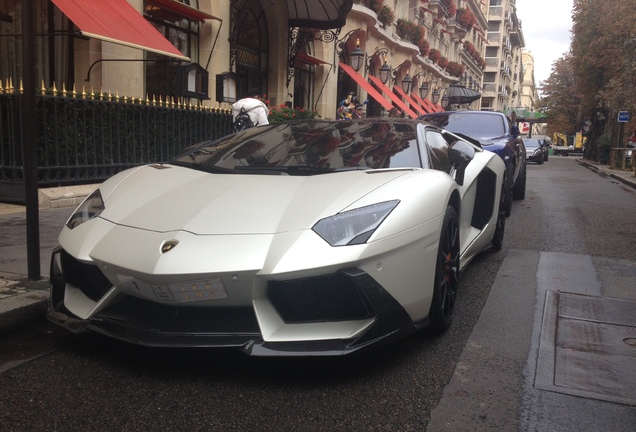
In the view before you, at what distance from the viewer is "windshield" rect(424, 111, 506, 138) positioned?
938 cm

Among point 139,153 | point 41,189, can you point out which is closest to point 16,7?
point 139,153

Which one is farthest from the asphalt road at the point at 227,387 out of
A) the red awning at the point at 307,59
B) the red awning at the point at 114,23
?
the red awning at the point at 307,59

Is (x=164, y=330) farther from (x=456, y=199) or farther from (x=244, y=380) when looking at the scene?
(x=456, y=199)

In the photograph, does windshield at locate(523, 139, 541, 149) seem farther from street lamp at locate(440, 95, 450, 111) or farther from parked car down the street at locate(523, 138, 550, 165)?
street lamp at locate(440, 95, 450, 111)

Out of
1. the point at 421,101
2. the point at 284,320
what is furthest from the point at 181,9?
the point at 421,101

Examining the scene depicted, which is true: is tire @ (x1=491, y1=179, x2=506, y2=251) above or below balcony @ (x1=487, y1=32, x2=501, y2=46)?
below

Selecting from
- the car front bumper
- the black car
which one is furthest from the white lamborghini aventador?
the black car

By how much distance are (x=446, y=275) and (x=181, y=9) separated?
975cm

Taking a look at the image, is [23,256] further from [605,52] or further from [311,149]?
[605,52]

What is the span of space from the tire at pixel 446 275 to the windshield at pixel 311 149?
0.45 m

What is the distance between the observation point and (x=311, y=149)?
384 cm

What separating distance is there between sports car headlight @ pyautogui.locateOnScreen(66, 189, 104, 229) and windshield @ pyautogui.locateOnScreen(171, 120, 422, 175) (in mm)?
680

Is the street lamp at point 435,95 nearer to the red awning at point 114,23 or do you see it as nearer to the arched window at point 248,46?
the arched window at point 248,46

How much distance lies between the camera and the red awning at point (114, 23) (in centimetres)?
743
